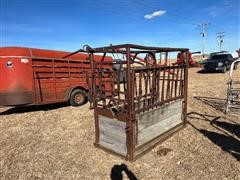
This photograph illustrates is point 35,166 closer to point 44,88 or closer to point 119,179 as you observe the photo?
point 119,179

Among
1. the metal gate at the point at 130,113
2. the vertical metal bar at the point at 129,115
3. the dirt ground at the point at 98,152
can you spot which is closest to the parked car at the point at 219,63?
the dirt ground at the point at 98,152

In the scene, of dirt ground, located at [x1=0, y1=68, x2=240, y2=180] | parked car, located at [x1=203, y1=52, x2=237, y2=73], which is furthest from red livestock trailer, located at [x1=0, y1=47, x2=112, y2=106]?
parked car, located at [x1=203, y1=52, x2=237, y2=73]

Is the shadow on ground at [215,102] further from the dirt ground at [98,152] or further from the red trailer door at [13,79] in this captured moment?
the red trailer door at [13,79]

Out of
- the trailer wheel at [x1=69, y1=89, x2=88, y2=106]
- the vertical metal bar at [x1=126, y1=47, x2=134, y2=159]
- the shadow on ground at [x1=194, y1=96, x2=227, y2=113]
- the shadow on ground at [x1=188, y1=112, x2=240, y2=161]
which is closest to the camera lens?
the vertical metal bar at [x1=126, y1=47, x2=134, y2=159]

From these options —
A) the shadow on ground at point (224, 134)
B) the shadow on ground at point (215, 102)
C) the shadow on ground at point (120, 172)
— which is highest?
the shadow on ground at point (215, 102)

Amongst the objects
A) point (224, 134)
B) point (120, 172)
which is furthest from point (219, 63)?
point (120, 172)

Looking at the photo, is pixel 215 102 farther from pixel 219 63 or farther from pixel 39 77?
pixel 219 63

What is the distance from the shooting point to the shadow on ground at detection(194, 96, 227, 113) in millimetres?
7738

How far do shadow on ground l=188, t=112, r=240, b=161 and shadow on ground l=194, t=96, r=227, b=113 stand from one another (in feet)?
3.65

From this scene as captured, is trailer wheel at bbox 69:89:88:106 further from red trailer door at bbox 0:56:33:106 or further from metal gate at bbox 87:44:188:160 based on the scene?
metal gate at bbox 87:44:188:160

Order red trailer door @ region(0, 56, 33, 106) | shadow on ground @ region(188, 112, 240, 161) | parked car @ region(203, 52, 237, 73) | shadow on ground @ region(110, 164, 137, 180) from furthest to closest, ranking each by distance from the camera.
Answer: parked car @ region(203, 52, 237, 73), red trailer door @ region(0, 56, 33, 106), shadow on ground @ region(188, 112, 240, 161), shadow on ground @ region(110, 164, 137, 180)

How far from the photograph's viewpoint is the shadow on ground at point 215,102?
7738 millimetres

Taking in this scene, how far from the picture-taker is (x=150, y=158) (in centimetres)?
442

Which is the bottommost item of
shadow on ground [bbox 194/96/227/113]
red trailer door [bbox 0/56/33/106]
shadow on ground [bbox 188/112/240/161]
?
shadow on ground [bbox 188/112/240/161]
